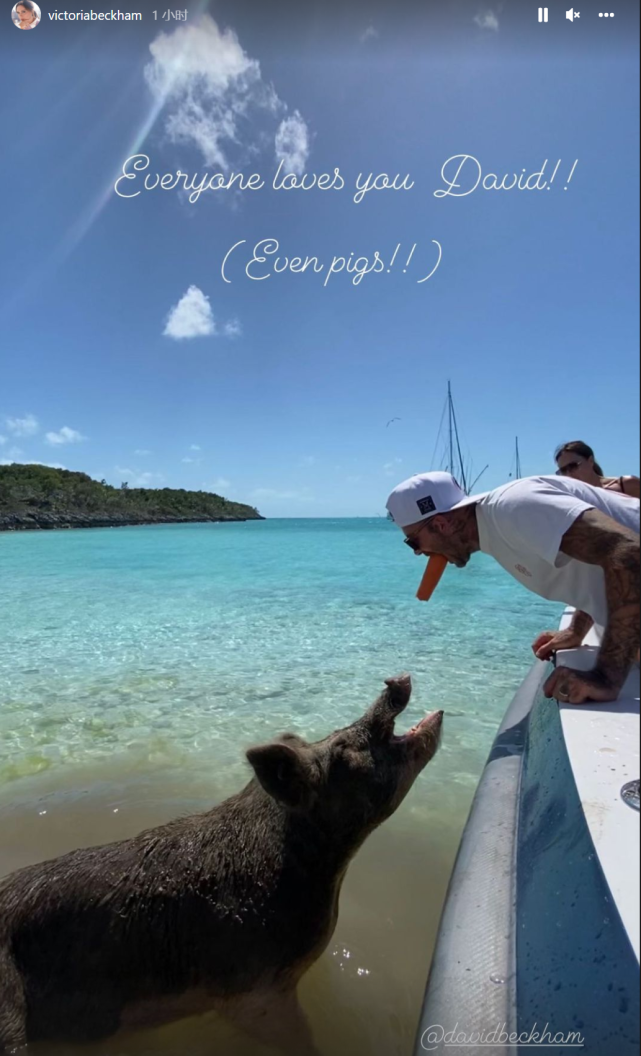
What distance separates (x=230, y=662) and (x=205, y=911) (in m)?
8.27

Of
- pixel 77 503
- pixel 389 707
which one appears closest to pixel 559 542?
pixel 389 707

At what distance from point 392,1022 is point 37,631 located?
12.6m

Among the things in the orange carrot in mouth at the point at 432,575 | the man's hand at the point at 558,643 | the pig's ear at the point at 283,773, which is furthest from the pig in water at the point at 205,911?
the man's hand at the point at 558,643

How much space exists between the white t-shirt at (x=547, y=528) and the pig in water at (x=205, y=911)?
1.12 m

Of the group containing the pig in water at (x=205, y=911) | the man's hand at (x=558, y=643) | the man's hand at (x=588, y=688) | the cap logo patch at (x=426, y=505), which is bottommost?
the pig in water at (x=205, y=911)

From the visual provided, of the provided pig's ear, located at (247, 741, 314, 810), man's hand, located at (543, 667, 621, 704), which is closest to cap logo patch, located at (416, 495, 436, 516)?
man's hand, located at (543, 667, 621, 704)

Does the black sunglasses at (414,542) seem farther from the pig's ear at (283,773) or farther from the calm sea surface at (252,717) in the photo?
the calm sea surface at (252,717)

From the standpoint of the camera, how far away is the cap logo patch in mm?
3240

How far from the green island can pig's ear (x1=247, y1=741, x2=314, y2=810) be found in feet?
251

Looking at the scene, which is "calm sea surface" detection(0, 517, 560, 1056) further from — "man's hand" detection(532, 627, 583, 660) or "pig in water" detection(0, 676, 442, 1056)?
"man's hand" detection(532, 627, 583, 660)

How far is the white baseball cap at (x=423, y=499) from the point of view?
3240mm

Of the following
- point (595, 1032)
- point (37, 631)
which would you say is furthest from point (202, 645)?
point (595, 1032)

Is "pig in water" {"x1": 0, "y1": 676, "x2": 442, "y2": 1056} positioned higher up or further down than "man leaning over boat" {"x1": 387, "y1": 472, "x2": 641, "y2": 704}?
further down

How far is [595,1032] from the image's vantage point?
185 cm
